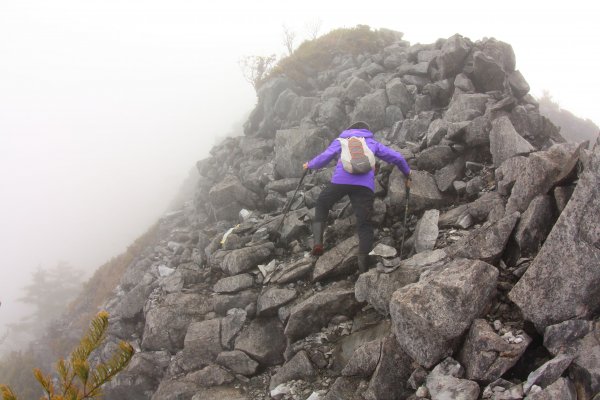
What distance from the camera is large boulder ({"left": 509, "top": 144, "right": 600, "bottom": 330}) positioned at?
5.19 metres

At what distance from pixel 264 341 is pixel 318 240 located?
108 inches

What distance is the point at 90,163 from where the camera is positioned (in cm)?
11312

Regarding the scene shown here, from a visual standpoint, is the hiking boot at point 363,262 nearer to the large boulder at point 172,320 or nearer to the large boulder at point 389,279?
the large boulder at point 389,279

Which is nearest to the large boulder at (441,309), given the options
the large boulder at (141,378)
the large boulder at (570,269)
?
the large boulder at (570,269)

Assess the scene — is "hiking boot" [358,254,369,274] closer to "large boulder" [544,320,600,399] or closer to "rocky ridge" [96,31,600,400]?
"rocky ridge" [96,31,600,400]

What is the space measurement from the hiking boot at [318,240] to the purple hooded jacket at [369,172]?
4.17ft

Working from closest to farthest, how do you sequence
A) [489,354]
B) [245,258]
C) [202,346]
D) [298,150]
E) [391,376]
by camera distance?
[489,354], [391,376], [202,346], [245,258], [298,150]

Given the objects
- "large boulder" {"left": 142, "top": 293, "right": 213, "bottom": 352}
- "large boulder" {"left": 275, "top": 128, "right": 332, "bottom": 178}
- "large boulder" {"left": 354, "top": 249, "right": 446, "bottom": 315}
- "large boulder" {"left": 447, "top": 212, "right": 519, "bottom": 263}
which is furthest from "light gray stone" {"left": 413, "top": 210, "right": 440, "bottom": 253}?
"large boulder" {"left": 275, "top": 128, "right": 332, "bottom": 178}

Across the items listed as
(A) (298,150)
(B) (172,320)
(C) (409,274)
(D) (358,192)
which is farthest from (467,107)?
(B) (172,320)

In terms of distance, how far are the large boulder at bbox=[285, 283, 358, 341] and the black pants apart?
1.13 metres

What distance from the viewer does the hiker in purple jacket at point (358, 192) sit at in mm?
8469

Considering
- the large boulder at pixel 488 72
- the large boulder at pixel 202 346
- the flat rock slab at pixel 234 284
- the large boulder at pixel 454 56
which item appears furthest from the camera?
the large boulder at pixel 454 56

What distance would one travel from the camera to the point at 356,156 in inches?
345

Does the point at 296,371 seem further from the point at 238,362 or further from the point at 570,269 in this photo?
the point at 570,269
